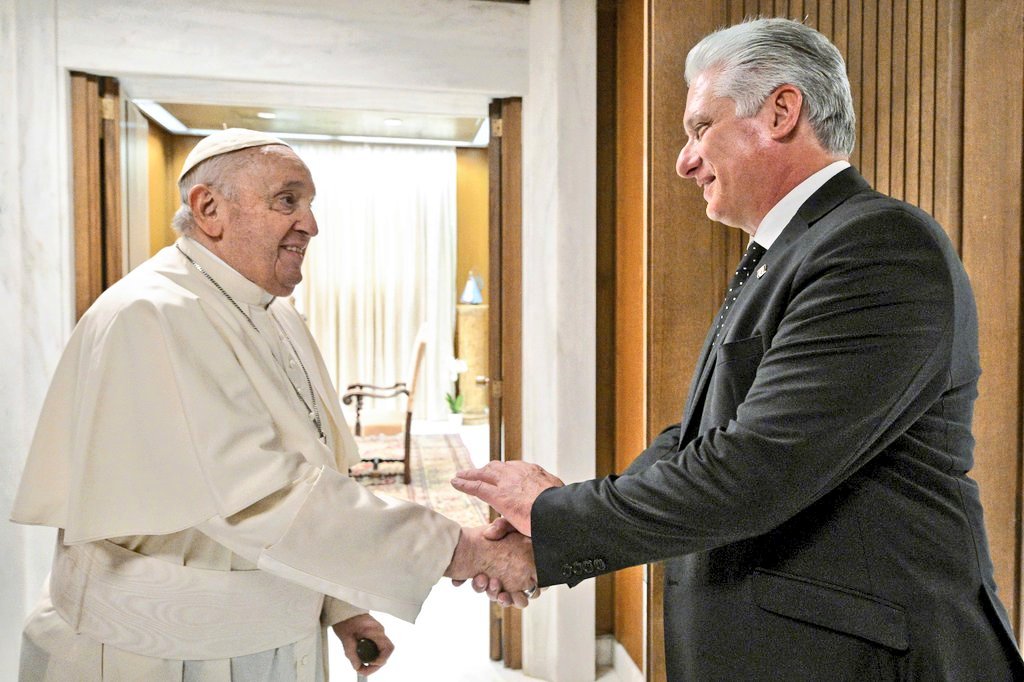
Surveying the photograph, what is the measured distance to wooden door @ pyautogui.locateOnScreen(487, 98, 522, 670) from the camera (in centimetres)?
361

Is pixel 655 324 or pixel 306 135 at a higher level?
pixel 306 135

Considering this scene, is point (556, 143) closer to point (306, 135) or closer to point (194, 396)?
point (194, 396)

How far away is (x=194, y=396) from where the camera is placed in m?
1.50

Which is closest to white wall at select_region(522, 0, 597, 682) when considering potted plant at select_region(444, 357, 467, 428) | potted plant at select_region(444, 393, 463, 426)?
potted plant at select_region(444, 357, 467, 428)

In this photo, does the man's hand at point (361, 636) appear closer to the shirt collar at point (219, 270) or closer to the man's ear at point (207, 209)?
the shirt collar at point (219, 270)

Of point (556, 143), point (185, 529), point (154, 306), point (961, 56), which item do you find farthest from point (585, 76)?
point (185, 529)

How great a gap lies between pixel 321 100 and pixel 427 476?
425 centimetres

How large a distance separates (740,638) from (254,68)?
3115mm

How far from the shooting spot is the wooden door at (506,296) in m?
3.61

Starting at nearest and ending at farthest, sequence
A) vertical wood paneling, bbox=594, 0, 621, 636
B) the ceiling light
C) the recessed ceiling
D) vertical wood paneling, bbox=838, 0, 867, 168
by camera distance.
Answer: vertical wood paneling, bbox=838, 0, 867, 168, vertical wood paneling, bbox=594, 0, 621, 636, the ceiling light, the recessed ceiling

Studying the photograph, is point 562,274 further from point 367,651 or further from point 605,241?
point 367,651

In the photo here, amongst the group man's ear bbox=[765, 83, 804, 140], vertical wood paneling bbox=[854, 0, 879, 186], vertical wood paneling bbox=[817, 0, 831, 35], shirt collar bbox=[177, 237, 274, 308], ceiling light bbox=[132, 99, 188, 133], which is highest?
ceiling light bbox=[132, 99, 188, 133]

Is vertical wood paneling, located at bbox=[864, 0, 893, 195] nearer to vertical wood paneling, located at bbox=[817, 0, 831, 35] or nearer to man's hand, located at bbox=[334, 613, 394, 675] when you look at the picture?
vertical wood paneling, located at bbox=[817, 0, 831, 35]

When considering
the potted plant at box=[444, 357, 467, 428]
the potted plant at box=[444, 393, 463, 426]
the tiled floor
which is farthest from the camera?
the potted plant at box=[444, 393, 463, 426]
